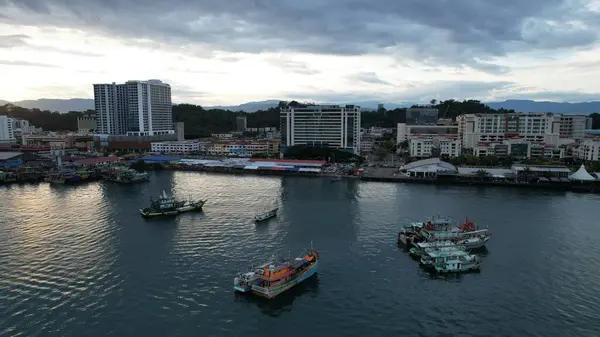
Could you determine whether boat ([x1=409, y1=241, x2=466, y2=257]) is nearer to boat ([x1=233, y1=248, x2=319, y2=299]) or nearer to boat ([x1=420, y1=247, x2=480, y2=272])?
boat ([x1=420, y1=247, x2=480, y2=272])

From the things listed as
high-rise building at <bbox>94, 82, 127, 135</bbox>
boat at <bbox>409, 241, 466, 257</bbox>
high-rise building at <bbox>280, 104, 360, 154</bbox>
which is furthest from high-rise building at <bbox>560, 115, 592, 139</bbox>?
high-rise building at <bbox>94, 82, 127, 135</bbox>

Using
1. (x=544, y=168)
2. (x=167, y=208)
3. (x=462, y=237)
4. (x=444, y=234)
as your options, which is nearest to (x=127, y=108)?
(x=167, y=208)

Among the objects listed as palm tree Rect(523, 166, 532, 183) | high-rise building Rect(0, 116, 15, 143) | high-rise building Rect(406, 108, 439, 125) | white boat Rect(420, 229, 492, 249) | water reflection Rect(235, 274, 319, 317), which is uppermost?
high-rise building Rect(406, 108, 439, 125)

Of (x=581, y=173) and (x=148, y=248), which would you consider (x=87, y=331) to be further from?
(x=581, y=173)

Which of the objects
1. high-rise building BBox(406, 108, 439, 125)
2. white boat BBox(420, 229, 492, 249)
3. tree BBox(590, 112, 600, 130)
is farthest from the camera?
tree BBox(590, 112, 600, 130)

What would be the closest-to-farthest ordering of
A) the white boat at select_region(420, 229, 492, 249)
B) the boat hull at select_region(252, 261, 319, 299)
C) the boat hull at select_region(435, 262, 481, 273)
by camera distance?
the boat hull at select_region(252, 261, 319, 299)
the boat hull at select_region(435, 262, 481, 273)
the white boat at select_region(420, 229, 492, 249)

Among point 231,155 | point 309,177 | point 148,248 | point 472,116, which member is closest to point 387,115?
point 472,116
